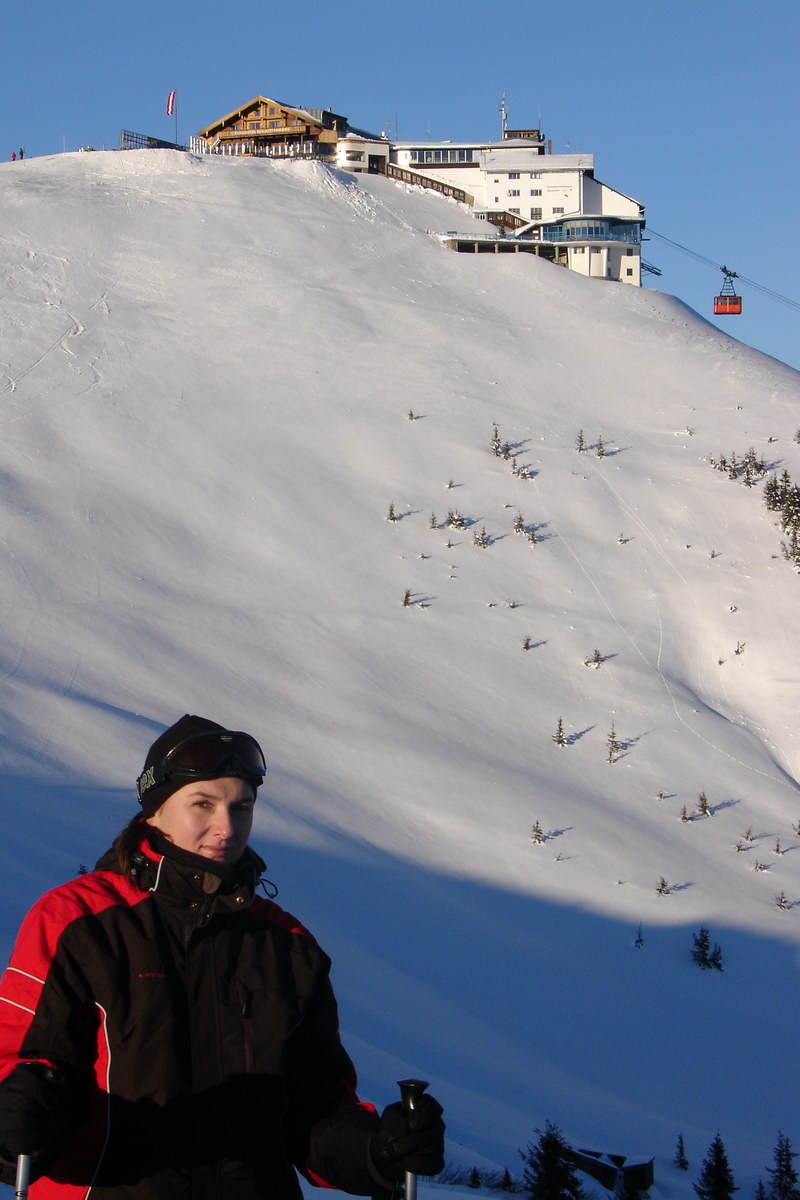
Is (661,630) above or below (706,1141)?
above

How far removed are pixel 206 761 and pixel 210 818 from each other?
153 millimetres

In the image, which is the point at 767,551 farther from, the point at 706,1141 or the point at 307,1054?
the point at 307,1054

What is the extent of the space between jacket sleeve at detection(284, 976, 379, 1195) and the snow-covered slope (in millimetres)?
5273

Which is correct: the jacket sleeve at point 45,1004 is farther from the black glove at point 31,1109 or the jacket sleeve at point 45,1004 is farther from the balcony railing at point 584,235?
the balcony railing at point 584,235

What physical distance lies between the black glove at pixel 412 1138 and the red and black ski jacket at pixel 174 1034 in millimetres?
136

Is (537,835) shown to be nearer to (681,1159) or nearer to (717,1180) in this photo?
(681,1159)

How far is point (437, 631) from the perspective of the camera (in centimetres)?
1967

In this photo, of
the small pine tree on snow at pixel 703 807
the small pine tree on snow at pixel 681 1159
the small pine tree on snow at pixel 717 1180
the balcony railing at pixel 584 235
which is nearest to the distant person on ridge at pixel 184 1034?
the small pine tree on snow at pixel 717 1180

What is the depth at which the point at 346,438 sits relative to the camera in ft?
83.4

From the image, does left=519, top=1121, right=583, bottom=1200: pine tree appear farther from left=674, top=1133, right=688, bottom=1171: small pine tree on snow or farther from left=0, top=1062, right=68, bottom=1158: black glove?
left=0, top=1062, right=68, bottom=1158: black glove

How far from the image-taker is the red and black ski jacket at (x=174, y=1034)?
265 centimetres

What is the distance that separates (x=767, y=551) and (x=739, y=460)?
4.04 m

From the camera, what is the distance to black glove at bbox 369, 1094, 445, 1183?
8.96ft

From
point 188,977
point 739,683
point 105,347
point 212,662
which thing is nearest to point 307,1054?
point 188,977
